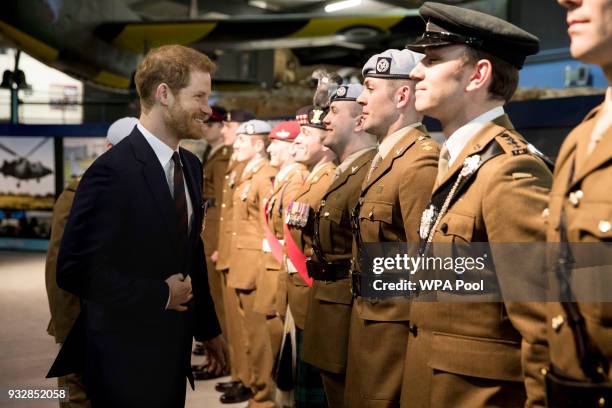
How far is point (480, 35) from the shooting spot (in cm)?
196

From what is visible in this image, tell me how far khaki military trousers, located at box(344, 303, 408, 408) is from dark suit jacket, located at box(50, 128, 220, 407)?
0.65 m

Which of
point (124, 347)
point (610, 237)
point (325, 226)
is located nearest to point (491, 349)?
point (610, 237)

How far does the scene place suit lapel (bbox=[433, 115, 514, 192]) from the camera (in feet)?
6.23

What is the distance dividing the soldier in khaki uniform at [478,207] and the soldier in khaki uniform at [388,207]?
34 cm

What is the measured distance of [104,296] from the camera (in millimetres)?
2080

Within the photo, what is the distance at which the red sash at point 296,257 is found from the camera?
3463mm

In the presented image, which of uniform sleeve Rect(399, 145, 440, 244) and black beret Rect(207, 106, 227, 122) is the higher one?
black beret Rect(207, 106, 227, 122)

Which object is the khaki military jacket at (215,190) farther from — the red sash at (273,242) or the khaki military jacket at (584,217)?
the khaki military jacket at (584,217)

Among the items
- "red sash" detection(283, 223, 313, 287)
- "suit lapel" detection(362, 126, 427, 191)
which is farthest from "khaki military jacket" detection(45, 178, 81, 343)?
"suit lapel" detection(362, 126, 427, 191)

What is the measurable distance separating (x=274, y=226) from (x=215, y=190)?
2218 mm

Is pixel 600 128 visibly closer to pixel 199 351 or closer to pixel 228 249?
pixel 228 249

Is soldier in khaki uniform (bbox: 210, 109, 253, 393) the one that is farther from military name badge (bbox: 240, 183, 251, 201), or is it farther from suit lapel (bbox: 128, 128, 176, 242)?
suit lapel (bbox: 128, 128, 176, 242)

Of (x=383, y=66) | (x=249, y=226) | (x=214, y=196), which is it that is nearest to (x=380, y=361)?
(x=383, y=66)

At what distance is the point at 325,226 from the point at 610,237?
73.7 inches
